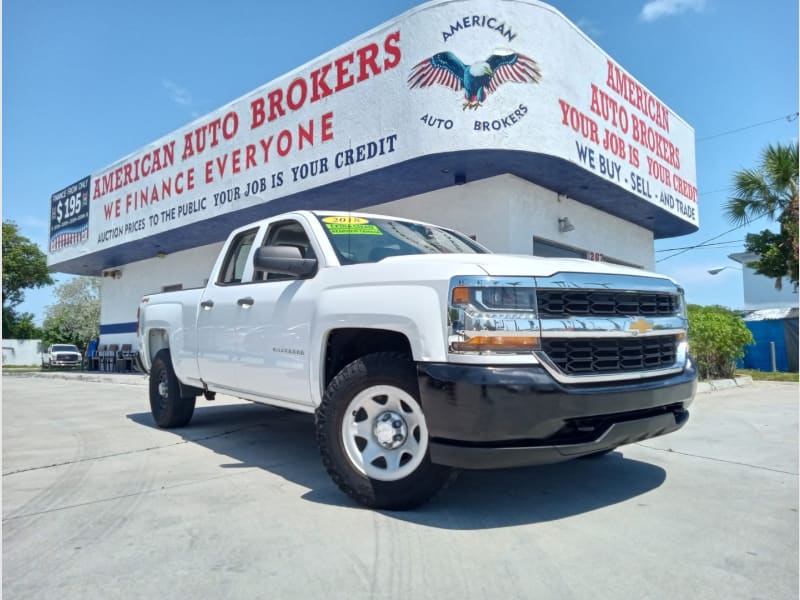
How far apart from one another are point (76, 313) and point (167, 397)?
3858cm

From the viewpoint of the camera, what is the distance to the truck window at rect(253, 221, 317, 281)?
4.41 m

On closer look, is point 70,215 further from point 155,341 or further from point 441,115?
point 441,115

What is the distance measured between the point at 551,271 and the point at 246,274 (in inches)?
110

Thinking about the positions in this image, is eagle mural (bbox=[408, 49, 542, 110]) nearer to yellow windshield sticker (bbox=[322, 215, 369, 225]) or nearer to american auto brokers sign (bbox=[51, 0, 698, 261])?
american auto brokers sign (bbox=[51, 0, 698, 261])

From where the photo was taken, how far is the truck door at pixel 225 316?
475cm

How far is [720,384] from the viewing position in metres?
10.2

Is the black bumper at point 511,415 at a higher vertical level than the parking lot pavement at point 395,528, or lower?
higher

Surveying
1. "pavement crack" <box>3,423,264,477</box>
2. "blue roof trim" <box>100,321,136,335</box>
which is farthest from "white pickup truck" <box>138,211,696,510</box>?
"blue roof trim" <box>100,321,136,335</box>

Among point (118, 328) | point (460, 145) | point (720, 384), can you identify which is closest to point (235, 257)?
point (460, 145)

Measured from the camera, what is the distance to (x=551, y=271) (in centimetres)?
313

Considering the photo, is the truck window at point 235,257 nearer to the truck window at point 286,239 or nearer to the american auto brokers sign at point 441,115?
the truck window at point 286,239

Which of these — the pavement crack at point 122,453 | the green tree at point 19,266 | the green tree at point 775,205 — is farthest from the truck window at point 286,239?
the green tree at point 19,266

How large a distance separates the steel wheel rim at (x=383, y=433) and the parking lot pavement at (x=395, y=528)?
27 centimetres

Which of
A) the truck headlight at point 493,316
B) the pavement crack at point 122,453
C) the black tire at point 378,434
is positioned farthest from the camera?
the pavement crack at point 122,453
